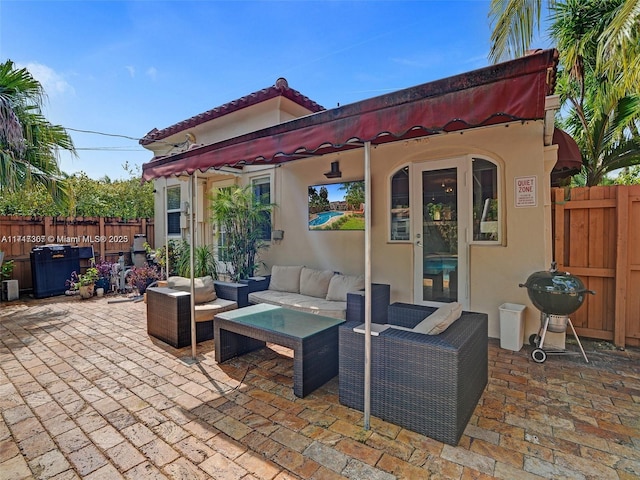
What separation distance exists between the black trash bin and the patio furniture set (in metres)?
5.23

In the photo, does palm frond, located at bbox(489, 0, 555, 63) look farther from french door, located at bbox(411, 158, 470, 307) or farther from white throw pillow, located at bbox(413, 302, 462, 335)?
white throw pillow, located at bbox(413, 302, 462, 335)

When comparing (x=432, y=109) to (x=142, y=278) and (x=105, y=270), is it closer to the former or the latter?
(x=142, y=278)

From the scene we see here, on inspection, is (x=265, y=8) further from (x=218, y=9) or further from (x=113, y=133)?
(x=113, y=133)

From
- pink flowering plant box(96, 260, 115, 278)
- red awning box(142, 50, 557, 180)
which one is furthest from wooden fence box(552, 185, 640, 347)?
pink flowering plant box(96, 260, 115, 278)

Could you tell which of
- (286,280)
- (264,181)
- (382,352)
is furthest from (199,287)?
(264,181)

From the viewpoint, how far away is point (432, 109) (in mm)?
Result: 2033

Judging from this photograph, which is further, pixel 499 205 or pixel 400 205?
pixel 400 205

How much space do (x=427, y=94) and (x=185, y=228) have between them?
314 inches

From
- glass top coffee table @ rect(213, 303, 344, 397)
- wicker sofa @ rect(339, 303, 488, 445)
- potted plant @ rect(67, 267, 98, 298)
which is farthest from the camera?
potted plant @ rect(67, 267, 98, 298)

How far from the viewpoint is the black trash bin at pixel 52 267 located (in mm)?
7336

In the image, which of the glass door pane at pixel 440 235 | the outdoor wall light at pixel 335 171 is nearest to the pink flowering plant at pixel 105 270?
the outdoor wall light at pixel 335 171

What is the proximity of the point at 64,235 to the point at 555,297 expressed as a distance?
10.6 metres

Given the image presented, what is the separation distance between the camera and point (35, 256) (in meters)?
7.31

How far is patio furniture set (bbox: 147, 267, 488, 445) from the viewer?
2273 millimetres
